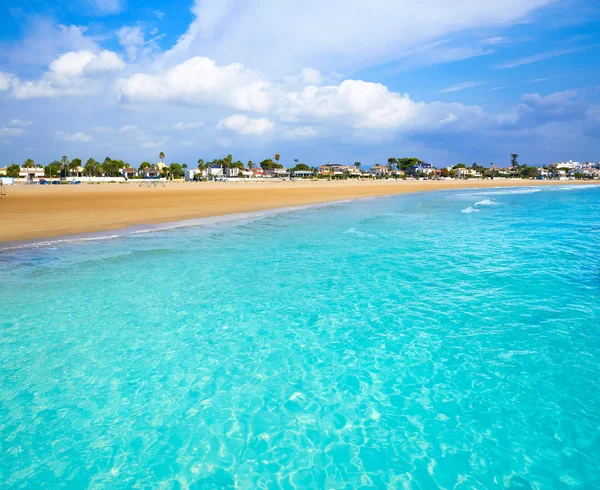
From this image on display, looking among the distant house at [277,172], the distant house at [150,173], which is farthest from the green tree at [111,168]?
the distant house at [277,172]

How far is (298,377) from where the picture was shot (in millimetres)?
5949

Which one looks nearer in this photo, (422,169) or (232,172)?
(232,172)

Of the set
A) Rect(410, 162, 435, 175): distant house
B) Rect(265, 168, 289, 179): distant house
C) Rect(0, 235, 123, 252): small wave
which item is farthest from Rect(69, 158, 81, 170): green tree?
Rect(410, 162, 435, 175): distant house

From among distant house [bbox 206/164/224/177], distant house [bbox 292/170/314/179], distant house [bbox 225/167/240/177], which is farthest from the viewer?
distant house [bbox 292/170/314/179]

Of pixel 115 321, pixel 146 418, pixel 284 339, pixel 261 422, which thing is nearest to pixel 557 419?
pixel 261 422

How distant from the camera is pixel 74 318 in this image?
8.11m

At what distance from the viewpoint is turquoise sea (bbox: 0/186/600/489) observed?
417 centimetres

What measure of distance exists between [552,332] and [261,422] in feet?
20.3

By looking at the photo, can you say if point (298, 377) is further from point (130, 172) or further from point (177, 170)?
point (130, 172)

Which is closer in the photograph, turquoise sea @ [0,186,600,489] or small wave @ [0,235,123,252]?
turquoise sea @ [0,186,600,489]

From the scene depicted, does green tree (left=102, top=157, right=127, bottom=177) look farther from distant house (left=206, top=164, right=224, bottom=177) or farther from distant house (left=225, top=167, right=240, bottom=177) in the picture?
distant house (left=225, top=167, right=240, bottom=177)

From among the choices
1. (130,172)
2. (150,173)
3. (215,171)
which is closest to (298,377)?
(150,173)

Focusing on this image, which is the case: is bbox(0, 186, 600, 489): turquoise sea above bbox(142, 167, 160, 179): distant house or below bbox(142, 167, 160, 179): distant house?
below

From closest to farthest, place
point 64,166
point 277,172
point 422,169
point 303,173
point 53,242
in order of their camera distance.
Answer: point 53,242
point 64,166
point 303,173
point 277,172
point 422,169
